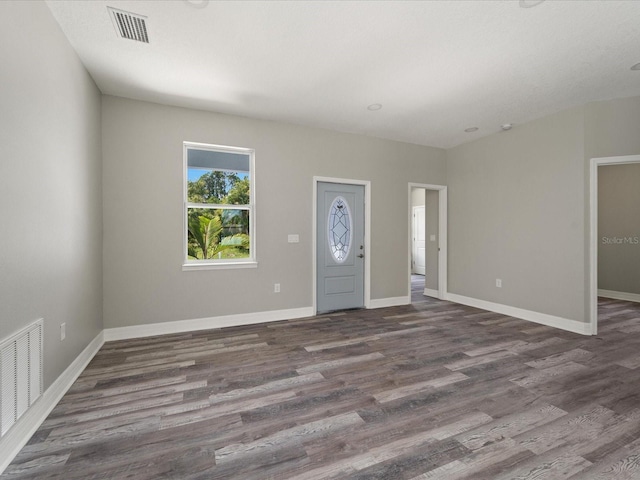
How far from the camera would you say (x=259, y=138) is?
4.29 metres

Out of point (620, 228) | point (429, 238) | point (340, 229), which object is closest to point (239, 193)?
point (340, 229)

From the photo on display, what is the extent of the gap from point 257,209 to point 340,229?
4.63ft

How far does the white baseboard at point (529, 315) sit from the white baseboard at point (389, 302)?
0.95 m

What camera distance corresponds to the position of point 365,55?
2805 mm

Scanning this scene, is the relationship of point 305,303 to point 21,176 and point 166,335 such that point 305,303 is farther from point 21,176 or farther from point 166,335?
point 21,176

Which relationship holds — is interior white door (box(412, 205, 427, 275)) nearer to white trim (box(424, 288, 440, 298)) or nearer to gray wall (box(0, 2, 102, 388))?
white trim (box(424, 288, 440, 298))

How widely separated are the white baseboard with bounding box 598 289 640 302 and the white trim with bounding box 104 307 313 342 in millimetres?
5816

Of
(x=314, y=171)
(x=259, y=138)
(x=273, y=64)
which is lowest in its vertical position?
(x=314, y=171)

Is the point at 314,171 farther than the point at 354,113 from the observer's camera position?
Yes

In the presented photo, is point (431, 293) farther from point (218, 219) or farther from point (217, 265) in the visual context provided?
point (218, 219)

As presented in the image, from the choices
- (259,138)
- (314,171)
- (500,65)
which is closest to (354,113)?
(314,171)

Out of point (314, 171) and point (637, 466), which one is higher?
point (314, 171)

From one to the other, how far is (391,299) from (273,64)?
397 cm

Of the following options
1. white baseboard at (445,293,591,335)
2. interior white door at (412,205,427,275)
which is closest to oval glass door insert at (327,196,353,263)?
white baseboard at (445,293,591,335)
